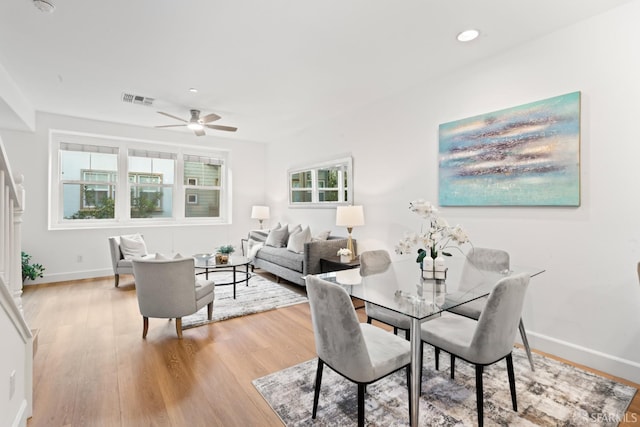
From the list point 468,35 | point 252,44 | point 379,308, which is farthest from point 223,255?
point 468,35

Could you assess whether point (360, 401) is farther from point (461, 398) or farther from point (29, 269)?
point (29, 269)

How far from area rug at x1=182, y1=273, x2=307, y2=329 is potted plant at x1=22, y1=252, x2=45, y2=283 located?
270cm

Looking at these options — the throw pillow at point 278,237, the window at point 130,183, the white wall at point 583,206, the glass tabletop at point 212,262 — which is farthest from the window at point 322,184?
the window at point 130,183

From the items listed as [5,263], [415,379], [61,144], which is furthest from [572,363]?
[61,144]

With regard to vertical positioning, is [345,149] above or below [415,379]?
above

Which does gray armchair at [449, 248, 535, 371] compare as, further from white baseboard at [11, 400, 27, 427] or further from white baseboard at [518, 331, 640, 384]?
white baseboard at [11, 400, 27, 427]

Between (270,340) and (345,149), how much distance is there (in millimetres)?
3053

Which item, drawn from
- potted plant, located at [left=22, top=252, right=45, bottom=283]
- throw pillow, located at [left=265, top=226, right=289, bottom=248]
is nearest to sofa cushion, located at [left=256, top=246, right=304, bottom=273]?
throw pillow, located at [left=265, top=226, right=289, bottom=248]

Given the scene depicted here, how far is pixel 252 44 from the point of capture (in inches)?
108

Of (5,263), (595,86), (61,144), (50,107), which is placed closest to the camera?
(5,263)

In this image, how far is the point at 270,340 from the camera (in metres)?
2.92

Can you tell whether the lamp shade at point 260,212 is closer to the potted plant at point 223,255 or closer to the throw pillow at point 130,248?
the potted plant at point 223,255

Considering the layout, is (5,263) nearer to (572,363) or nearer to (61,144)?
(572,363)

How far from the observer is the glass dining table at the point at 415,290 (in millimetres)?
1630
